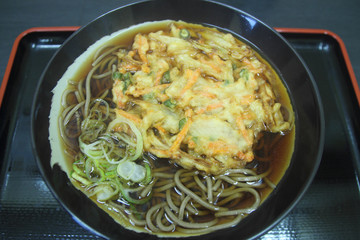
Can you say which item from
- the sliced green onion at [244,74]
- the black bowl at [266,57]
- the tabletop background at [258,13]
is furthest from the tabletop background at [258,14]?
the sliced green onion at [244,74]

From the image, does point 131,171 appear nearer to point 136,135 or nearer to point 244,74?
point 136,135

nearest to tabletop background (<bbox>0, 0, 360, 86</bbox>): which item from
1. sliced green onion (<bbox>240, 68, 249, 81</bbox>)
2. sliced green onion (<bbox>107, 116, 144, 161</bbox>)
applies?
sliced green onion (<bbox>240, 68, 249, 81</bbox>)

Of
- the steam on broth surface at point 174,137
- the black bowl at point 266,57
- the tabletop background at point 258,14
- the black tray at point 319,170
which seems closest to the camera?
the black bowl at point 266,57

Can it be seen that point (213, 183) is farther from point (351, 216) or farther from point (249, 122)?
point (351, 216)

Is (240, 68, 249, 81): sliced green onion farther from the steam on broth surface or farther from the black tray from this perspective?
the black tray

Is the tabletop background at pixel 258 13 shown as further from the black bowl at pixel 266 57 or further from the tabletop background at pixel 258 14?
the black bowl at pixel 266 57

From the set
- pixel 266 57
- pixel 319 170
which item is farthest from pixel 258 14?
pixel 319 170
